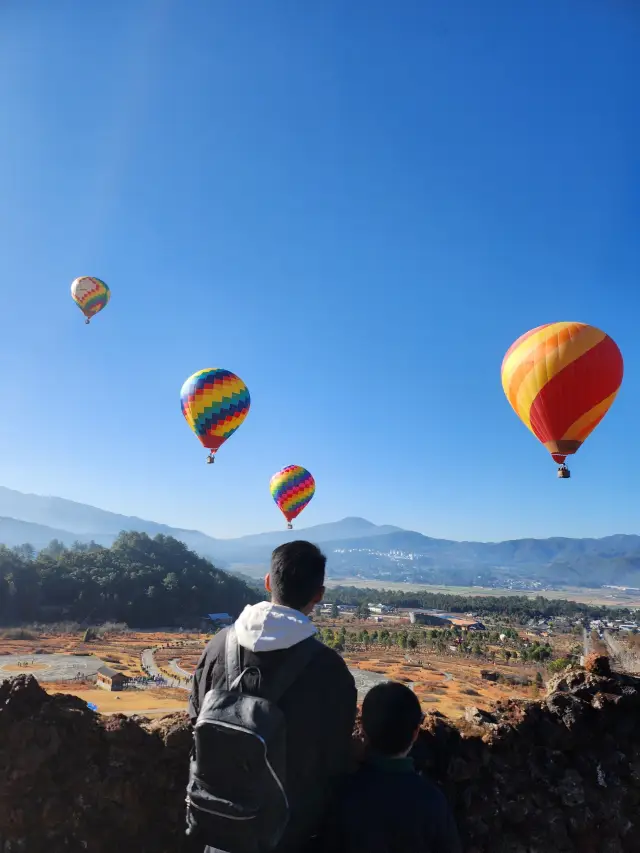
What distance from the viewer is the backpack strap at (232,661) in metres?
2.13

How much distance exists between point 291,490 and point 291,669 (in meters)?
30.6

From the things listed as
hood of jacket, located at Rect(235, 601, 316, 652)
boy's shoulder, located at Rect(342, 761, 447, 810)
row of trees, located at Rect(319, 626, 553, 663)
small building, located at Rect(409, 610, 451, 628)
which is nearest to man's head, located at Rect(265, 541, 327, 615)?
hood of jacket, located at Rect(235, 601, 316, 652)

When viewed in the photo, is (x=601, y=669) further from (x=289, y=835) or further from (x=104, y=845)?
(x=104, y=845)

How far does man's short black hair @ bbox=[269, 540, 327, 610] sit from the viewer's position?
2.40 meters

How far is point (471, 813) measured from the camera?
10.5 ft

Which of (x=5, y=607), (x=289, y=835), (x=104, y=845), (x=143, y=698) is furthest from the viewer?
(x=5, y=607)

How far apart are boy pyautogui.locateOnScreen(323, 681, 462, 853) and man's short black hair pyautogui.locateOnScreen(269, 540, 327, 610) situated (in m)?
0.51

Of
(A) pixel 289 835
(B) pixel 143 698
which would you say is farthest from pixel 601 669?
(B) pixel 143 698

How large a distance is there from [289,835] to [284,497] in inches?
1197

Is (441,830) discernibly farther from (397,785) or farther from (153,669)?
(153,669)

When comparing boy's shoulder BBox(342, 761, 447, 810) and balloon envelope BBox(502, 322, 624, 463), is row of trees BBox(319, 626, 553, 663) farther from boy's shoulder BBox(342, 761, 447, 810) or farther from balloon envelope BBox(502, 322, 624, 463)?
boy's shoulder BBox(342, 761, 447, 810)

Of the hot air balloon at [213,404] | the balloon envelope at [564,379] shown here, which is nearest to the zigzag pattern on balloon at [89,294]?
the hot air balloon at [213,404]

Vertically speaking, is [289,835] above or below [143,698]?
above

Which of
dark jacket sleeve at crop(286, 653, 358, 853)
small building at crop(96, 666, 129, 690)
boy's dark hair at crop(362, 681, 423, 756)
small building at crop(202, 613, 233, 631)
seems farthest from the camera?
small building at crop(202, 613, 233, 631)
